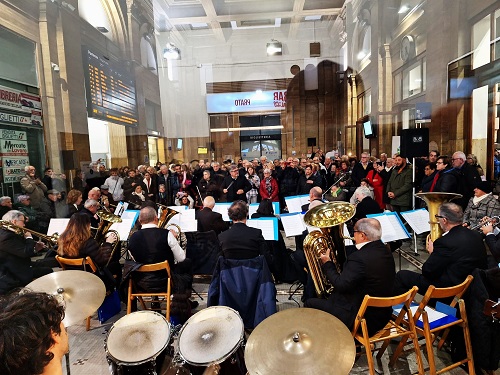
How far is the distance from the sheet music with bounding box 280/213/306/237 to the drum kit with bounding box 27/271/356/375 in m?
1.71

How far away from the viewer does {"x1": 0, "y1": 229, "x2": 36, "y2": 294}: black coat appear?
3381mm

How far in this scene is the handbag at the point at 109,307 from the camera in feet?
11.6

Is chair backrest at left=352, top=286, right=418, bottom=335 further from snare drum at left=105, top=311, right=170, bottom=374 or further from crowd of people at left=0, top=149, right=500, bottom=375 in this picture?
snare drum at left=105, top=311, right=170, bottom=374

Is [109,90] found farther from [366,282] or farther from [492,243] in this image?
[492,243]

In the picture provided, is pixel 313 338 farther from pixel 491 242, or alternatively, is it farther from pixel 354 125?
pixel 354 125

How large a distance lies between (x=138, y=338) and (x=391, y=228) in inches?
112

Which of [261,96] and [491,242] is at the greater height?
[261,96]

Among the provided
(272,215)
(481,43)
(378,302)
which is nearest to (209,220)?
(272,215)

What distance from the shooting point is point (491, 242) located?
333 centimetres

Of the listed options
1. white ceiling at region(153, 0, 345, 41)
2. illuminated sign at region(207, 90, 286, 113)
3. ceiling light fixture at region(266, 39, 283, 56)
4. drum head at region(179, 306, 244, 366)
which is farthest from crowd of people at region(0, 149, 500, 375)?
ceiling light fixture at region(266, 39, 283, 56)

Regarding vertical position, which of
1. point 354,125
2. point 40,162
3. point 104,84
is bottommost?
point 40,162

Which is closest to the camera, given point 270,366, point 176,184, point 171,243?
point 270,366

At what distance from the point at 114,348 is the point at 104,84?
26.4ft

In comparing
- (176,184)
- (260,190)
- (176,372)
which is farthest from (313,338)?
(176,184)
